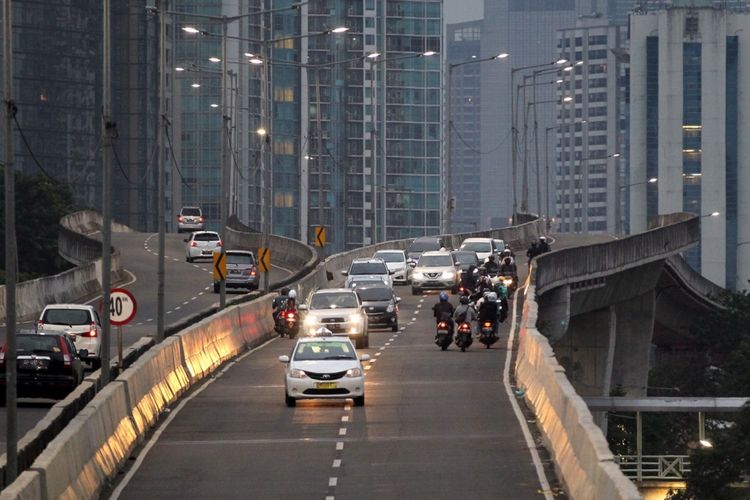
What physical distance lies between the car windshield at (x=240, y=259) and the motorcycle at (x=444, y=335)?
78.4 feet

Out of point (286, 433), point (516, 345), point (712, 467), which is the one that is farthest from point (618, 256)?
point (286, 433)

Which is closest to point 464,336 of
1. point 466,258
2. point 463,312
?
point 463,312

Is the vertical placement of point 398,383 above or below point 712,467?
above

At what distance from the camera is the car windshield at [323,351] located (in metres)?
33.0

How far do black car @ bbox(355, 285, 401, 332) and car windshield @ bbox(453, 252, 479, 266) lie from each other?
60.1 ft

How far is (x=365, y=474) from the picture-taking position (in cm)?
2361

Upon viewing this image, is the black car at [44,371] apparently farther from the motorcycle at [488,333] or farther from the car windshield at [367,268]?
the car windshield at [367,268]

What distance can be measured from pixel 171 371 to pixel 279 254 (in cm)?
5748

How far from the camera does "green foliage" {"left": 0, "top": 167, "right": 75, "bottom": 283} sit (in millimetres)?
116250

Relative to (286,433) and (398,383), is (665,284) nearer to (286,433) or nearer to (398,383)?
(398,383)

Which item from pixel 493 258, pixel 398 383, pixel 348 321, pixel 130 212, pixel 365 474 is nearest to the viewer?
pixel 365 474

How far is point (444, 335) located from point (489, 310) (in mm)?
1322

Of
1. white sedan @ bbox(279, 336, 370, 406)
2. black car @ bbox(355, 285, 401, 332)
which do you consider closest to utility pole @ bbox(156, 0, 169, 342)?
white sedan @ bbox(279, 336, 370, 406)

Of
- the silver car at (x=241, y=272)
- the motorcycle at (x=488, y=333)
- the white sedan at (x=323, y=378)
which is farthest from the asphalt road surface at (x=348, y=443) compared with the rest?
the silver car at (x=241, y=272)
